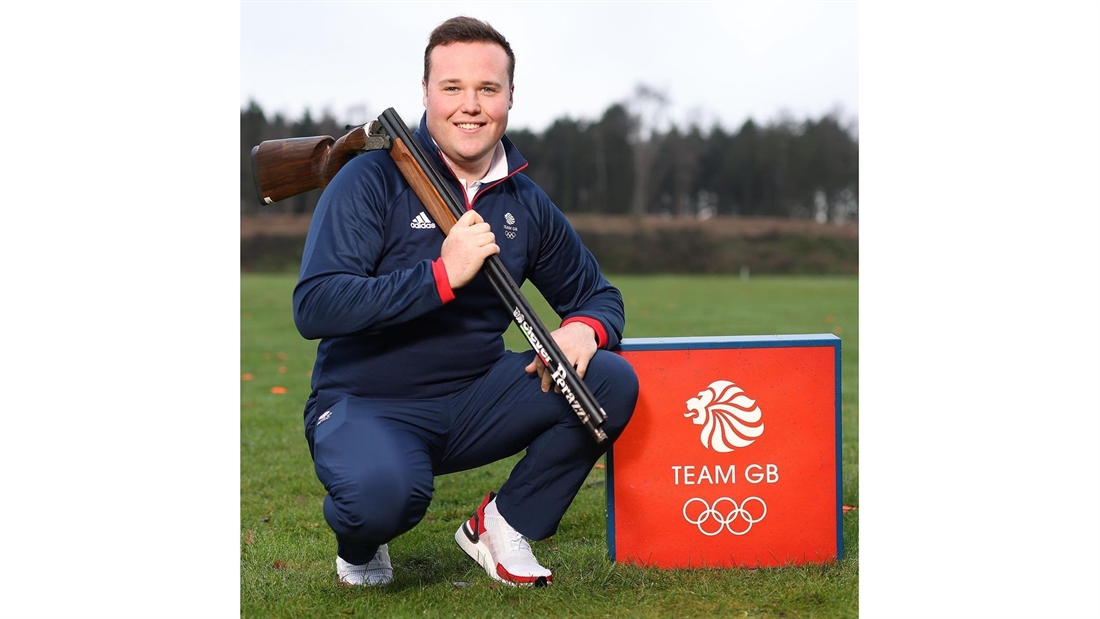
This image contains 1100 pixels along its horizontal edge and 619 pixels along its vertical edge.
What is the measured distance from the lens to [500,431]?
3.20m

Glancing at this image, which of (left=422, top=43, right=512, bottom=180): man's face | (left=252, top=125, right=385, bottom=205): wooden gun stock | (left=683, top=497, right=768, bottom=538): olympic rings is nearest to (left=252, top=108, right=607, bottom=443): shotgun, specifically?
(left=252, top=125, right=385, bottom=205): wooden gun stock

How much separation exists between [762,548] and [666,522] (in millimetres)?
316

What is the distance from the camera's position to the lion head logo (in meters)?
3.29

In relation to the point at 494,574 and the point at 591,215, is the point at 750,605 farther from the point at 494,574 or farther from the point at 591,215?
the point at 591,215

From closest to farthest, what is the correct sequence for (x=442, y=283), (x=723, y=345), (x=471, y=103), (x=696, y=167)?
(x=442, y=283) < (x=471, y=103) < (x=723, y=345) < (x=696, y=167)

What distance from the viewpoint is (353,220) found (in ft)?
9.96

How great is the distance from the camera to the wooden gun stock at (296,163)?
3.30 m

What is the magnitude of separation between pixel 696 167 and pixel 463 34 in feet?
165

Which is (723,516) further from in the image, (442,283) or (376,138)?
(376,138)

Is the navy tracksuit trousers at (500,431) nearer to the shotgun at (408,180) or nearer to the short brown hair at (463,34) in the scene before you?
the shotgun at (408,180)

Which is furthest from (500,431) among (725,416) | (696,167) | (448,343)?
(696,167)

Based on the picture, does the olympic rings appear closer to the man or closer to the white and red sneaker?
the man

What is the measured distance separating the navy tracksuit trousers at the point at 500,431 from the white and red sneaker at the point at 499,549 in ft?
0.12

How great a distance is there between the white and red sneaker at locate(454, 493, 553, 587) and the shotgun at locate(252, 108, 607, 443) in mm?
452
